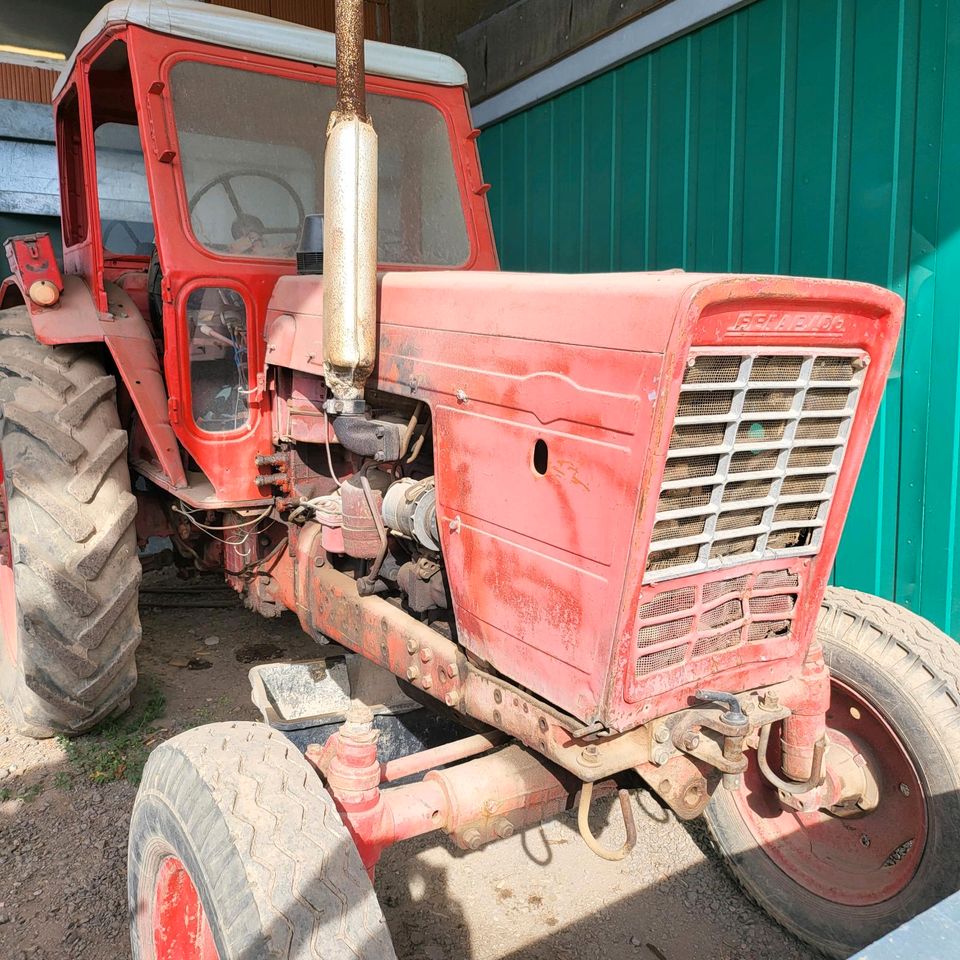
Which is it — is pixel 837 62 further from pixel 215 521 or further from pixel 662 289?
pixel 215 521

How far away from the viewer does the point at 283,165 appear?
9.58ft

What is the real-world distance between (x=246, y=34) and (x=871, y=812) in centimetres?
293

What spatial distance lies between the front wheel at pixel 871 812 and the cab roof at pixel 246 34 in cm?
223

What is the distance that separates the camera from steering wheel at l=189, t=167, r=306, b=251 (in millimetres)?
2775

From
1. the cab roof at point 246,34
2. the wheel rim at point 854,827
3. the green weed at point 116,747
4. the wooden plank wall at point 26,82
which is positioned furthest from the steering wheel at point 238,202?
the wooden plank wall at point 26,82

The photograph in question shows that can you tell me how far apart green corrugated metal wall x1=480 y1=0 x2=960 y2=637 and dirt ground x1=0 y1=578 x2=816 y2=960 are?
1329 mm

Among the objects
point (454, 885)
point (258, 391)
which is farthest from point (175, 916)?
point (258, 391)

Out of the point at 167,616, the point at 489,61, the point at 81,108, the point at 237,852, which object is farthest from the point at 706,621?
the point at 489,61

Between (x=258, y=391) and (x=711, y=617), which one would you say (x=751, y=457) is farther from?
(x=258, y=391)

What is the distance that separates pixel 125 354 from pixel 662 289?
201cm

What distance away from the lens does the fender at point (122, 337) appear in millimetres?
2834

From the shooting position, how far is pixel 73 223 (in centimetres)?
367

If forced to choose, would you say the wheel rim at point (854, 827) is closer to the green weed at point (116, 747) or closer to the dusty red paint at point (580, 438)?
the dusty red paint at point (580, 438)

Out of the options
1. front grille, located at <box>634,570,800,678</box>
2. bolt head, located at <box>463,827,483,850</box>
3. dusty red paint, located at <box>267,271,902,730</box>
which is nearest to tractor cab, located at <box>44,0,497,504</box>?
dusty red paint, located at <box>267,271,902,730</box>
